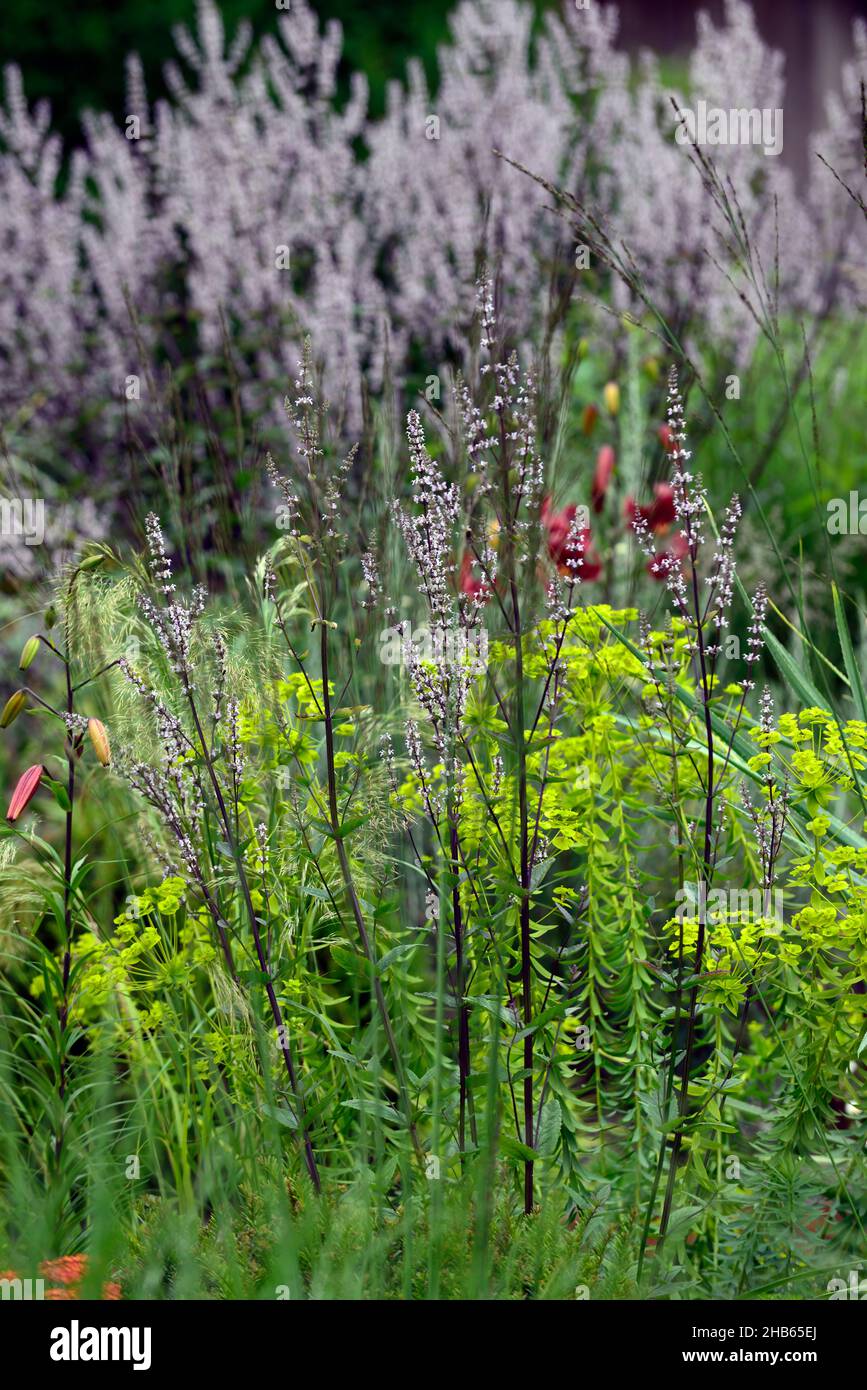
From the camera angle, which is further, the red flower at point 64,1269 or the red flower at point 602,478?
the red flower at point 602,478

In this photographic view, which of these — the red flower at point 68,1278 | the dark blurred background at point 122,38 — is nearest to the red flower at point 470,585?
the red flower at point 68,1278

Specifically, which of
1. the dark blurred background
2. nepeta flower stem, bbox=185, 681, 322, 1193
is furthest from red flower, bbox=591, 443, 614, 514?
the dark blurred background

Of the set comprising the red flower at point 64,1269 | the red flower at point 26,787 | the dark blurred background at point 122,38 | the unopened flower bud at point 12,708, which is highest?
the dark blurred background at point 122,38

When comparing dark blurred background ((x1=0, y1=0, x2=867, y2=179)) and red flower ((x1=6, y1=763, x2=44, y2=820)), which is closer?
red flower ((x1=6, y1=763, x2=44, y2=820))

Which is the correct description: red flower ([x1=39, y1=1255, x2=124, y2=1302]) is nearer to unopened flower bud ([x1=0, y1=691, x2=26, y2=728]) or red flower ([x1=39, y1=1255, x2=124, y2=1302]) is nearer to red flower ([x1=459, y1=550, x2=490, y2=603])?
unopened flower bud ([x1=0, y1=691, x2=26, y2=728])

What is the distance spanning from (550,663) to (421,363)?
14.7ft

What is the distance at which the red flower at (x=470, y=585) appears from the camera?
2245mm

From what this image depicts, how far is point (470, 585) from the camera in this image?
3.70 meters

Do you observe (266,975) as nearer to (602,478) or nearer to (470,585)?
(470,585)

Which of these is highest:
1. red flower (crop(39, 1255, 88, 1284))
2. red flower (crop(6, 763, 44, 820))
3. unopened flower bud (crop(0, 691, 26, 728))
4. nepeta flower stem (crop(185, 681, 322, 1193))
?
unopened flower bud (crop(0, 691, 26, 728))

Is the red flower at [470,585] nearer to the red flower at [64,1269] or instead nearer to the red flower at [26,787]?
the red flower at [26,787]

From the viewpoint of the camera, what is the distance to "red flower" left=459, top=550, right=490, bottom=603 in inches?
88.4
